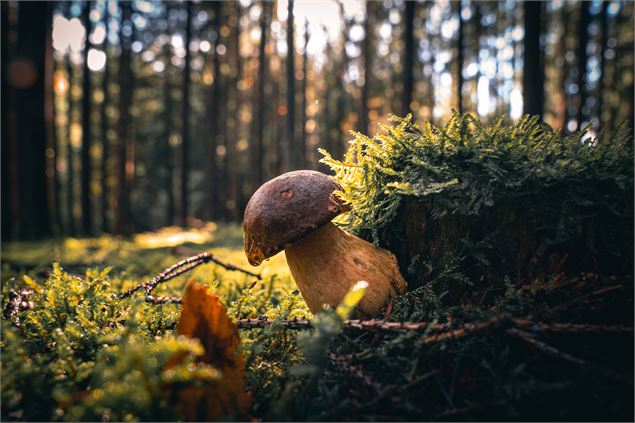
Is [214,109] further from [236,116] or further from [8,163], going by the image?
[8,163]

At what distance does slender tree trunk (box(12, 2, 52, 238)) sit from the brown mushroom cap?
10.1m

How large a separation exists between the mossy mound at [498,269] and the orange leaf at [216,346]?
0.35 m

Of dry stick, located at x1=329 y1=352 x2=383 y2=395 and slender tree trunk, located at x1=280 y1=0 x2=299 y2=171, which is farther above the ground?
slender tree trunk, located at x1=280 y1=0 x2=299 y2=171

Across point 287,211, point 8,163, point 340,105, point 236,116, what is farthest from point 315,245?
point 340,105

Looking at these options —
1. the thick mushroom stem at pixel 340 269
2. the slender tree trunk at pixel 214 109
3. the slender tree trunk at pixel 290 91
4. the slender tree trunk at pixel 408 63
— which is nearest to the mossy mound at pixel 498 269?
the thick mushroom stem at pixel 340 269

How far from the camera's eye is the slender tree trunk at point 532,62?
753 centimetres

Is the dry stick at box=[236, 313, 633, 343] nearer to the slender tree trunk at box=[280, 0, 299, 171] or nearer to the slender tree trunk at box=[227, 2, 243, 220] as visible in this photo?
the slender tree trunk at box=[280, 0, 299, 171]

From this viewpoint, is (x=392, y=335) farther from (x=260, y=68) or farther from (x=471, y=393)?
(x=260, y=68)

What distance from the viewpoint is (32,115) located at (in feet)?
31.3

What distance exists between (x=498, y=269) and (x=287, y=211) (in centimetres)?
112

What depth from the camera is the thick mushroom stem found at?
2.00 meters

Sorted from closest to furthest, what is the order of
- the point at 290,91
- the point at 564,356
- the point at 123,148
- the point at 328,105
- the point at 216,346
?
1. the point at 564,356
2. the point at 216,346
3. the point at 123,148
4. the point at 290,91
5. the point at 328,105

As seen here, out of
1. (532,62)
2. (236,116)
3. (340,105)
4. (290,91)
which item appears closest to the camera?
(532,62)

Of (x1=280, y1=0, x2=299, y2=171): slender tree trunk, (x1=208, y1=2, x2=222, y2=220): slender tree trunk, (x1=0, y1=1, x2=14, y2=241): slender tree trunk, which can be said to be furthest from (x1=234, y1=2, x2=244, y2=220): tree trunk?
(x1=0, y1=1, x2=14, y2=241): slender tree trunk
